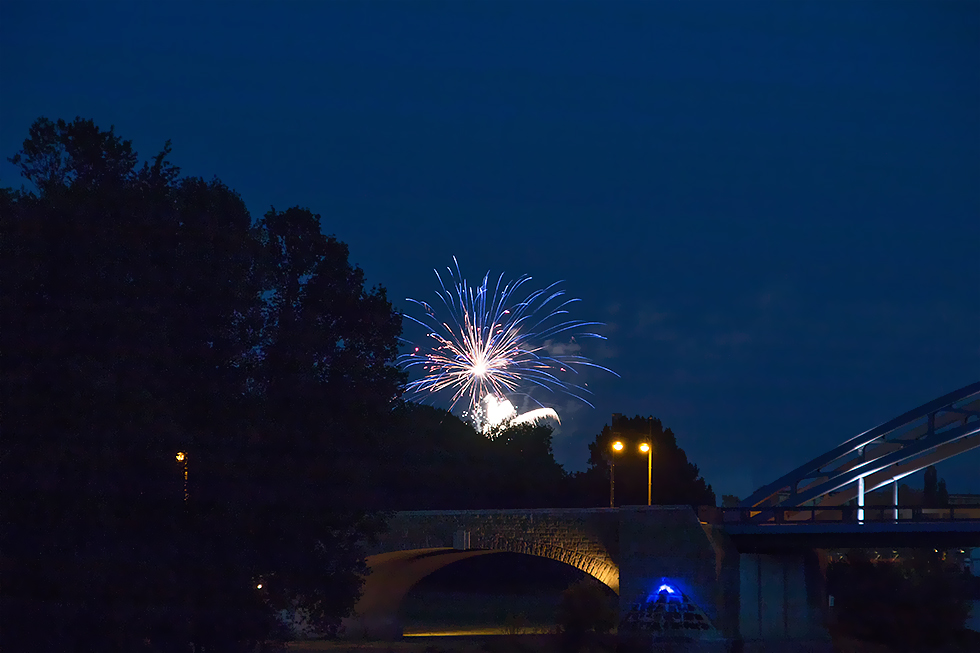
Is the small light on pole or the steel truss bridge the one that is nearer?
the small light on pole

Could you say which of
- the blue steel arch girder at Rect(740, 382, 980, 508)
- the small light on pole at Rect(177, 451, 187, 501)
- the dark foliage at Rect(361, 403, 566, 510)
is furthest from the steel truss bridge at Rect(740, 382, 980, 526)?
the small light on pole at Rect(177, 451, 187, 501)

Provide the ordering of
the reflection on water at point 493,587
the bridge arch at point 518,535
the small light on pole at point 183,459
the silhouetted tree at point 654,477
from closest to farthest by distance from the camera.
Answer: the small light on pole at point 183,459
the bridge arch at point 518,535
the reflection on water at point 493,587
the silhouetted tree at point 654,477

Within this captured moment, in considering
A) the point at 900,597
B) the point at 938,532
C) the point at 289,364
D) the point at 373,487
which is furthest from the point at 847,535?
the point at 289,364

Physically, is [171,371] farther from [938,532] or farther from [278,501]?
[938,532]

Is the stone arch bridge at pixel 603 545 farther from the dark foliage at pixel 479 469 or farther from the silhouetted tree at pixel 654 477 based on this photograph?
the silhouetted tree at pixel 654 477

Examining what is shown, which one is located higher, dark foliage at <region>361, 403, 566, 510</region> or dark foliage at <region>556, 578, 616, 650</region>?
dark foliage at <region>361, 403, 566, 510</region>

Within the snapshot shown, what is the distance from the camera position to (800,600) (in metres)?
47.5

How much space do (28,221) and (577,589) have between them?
102ft

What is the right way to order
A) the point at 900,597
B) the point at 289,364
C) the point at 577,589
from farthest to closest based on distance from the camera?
the point at 900,597 → the point at 577,589 → the point at 289,364

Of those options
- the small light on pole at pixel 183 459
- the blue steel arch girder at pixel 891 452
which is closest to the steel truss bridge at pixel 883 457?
the blue steel arch girder at pixel 891 452

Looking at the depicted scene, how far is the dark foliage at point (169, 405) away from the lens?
20.8 meters

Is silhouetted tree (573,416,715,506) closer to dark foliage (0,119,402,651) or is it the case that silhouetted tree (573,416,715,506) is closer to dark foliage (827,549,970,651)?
dark foliage (827,549,970,651)

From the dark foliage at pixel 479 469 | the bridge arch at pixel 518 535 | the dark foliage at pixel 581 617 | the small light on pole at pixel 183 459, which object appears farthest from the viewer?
the dark foliage at pixel 479 469

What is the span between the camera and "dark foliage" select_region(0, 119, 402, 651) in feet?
68.3
